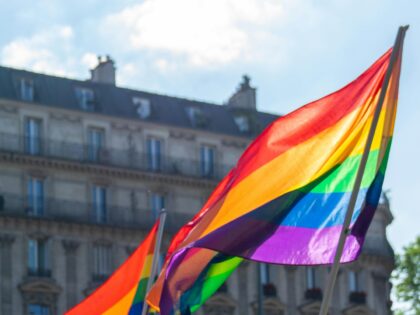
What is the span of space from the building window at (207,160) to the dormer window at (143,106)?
3273mm

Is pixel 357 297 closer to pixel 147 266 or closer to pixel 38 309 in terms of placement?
pixel 38 309

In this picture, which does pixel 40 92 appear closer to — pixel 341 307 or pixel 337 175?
pixel 341 307

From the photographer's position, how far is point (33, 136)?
66188mm

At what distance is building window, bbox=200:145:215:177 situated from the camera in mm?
71375

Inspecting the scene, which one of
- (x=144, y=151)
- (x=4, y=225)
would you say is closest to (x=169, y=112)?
(x=144, y=151)

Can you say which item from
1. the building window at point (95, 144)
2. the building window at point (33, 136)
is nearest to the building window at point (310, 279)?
the building window at point (95, 144)

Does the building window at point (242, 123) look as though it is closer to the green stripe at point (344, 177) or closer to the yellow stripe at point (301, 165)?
the yellow stripe at point (301, 165)

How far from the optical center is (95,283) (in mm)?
66062

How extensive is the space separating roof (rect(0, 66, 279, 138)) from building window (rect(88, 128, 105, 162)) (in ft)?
3.39

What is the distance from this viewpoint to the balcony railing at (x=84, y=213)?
212ft

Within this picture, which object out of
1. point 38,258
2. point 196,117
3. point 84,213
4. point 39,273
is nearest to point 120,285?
point 39,273

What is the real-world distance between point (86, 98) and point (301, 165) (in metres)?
48.3

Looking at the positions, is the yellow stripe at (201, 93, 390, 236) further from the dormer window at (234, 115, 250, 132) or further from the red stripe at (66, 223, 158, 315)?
the dormer window at (234, 115, 250, 132)

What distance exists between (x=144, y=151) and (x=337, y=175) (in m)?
49.2
